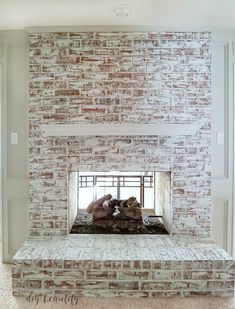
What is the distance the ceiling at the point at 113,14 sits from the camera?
8.54 ft

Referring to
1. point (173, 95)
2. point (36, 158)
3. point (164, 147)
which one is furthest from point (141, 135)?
point (36, 158)

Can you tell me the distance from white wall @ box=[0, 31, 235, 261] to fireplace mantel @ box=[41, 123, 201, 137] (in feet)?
1.35

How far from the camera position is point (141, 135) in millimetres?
3117

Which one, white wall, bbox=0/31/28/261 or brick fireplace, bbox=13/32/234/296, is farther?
white wall, bbox=0/31/28/261

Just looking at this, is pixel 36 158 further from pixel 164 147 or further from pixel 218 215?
pixel 218 215

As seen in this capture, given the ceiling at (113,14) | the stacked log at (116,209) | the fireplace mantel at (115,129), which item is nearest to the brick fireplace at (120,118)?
the fireplace mantel at (115,129)

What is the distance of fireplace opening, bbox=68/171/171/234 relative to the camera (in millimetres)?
3430

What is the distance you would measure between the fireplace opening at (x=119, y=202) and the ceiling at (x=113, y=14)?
1442 millimetres

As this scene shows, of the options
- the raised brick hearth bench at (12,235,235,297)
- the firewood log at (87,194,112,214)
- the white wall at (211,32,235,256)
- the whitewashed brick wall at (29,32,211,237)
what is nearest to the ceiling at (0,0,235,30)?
the whitewashed brick wall at (29,32,211,237)

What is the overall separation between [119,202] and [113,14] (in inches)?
73.9

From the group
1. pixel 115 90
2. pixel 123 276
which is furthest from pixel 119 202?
pixel 115 90

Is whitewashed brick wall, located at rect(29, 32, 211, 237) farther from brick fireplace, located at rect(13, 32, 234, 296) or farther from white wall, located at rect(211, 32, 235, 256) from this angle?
white wall, located at rect(211, 32, 235, 256)

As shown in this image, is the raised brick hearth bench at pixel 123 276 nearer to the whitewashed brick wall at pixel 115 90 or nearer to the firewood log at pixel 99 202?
the whitewashed brick wall at pixel 115 90

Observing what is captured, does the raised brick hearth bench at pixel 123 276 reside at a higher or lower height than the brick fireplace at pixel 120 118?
lower
